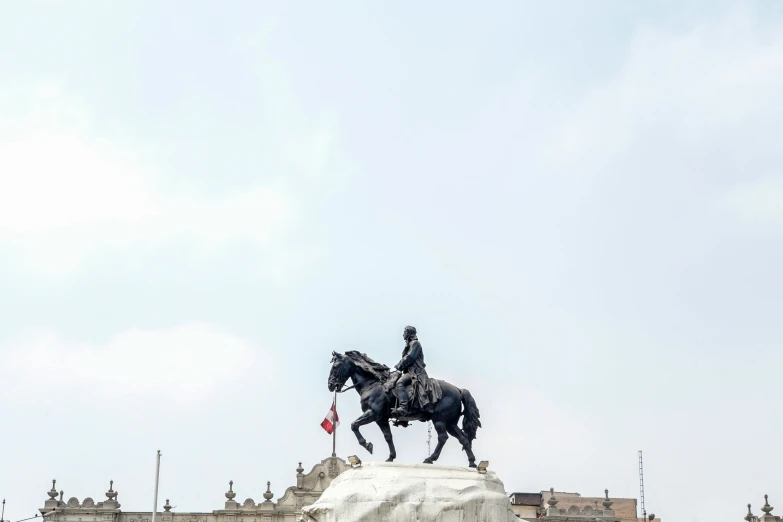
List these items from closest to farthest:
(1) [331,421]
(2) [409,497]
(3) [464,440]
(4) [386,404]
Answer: (2) [409,497]
(4) [386,404]
(3) [464,440]
(1) [331,421]

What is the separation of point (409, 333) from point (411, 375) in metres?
1.00

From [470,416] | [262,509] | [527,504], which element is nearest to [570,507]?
[527,504]

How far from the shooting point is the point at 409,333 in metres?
29.5

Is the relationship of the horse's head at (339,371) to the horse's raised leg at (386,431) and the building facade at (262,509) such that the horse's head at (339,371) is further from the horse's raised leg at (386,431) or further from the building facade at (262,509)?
the building facade at (262,509)

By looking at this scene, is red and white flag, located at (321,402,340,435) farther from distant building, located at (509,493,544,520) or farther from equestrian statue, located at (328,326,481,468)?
equestrian statue, located at (328,326,481,468)

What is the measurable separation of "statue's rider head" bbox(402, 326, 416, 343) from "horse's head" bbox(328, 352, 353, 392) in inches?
54.8

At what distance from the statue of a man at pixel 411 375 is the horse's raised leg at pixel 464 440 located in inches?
44.6

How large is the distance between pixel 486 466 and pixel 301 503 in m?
53.9

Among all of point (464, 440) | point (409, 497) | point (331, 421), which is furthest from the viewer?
point (331, 421)

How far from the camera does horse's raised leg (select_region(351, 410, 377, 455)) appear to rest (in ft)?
94.6

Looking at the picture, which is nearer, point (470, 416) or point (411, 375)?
point (411, 375)

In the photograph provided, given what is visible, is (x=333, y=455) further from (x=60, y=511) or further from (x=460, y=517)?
(x=460, y=517)

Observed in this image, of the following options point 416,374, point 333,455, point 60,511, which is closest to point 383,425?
point 416,374

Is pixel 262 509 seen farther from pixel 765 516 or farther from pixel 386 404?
pixel 386 404
